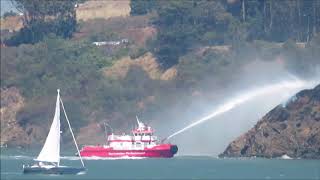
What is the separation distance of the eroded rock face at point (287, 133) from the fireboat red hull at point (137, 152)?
29.8 ft

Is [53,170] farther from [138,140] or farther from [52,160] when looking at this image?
[138,140]

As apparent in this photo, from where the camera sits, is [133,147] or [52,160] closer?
[52,160]

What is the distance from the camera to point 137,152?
18838cm

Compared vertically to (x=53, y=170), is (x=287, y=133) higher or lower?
higher

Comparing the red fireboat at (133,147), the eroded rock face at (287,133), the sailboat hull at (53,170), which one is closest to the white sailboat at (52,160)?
the sailboat hull at (53,170)

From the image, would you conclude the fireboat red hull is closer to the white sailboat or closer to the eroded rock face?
the eroded rock face

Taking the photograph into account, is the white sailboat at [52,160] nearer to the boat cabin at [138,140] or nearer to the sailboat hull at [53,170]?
the sailboat hull at [53,170]

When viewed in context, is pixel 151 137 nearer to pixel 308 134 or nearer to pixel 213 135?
pixel 213 135

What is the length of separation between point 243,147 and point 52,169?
109ft

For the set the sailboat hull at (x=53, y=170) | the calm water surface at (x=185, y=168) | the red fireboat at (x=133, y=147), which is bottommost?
the calm water surface at (x=185, y=168)

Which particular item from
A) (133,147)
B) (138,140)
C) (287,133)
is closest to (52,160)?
(287,133)

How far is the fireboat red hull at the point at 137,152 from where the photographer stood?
186 meters

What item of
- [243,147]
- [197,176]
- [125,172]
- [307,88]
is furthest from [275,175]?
[307,88]

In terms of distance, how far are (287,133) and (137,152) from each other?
23169 millimetres
